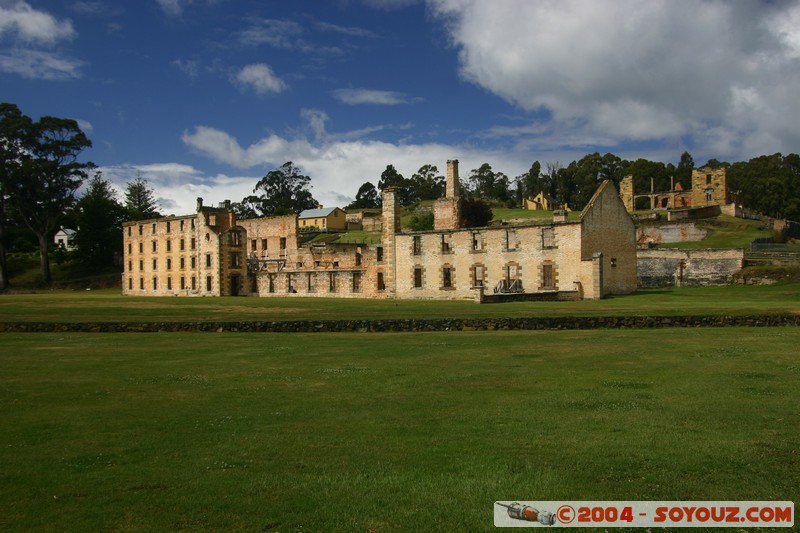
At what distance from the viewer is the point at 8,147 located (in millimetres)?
80312

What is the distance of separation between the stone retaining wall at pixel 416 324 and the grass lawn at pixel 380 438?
9440mm

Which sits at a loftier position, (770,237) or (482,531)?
(770,237)

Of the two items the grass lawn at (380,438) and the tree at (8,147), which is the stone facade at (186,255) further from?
the grass lawn at (380,438)

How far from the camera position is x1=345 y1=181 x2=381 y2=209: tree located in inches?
6250

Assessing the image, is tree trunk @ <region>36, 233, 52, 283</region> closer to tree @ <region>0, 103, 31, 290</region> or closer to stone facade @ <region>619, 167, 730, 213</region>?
tree @ <region>0, 103, 31, 290</region>

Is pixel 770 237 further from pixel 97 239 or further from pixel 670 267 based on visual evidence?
pixel 97 239

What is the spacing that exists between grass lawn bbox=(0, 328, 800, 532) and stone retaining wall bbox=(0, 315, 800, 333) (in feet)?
31.0

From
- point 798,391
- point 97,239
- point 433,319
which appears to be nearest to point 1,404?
point 798,391

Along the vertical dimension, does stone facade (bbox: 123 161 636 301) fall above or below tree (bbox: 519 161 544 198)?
below

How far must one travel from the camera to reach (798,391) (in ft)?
37.6

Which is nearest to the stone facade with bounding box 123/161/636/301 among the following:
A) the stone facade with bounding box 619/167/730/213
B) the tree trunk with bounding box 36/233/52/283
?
the tree trunk with bounding box 36/233/52/283

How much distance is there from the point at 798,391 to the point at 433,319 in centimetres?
1732

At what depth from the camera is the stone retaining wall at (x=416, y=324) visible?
2580 centimetres

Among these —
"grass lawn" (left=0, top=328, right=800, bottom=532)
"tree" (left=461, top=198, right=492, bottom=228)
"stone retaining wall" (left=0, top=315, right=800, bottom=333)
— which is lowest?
"grass lawn" (left=0, top=328, right=800, bottom=532)
